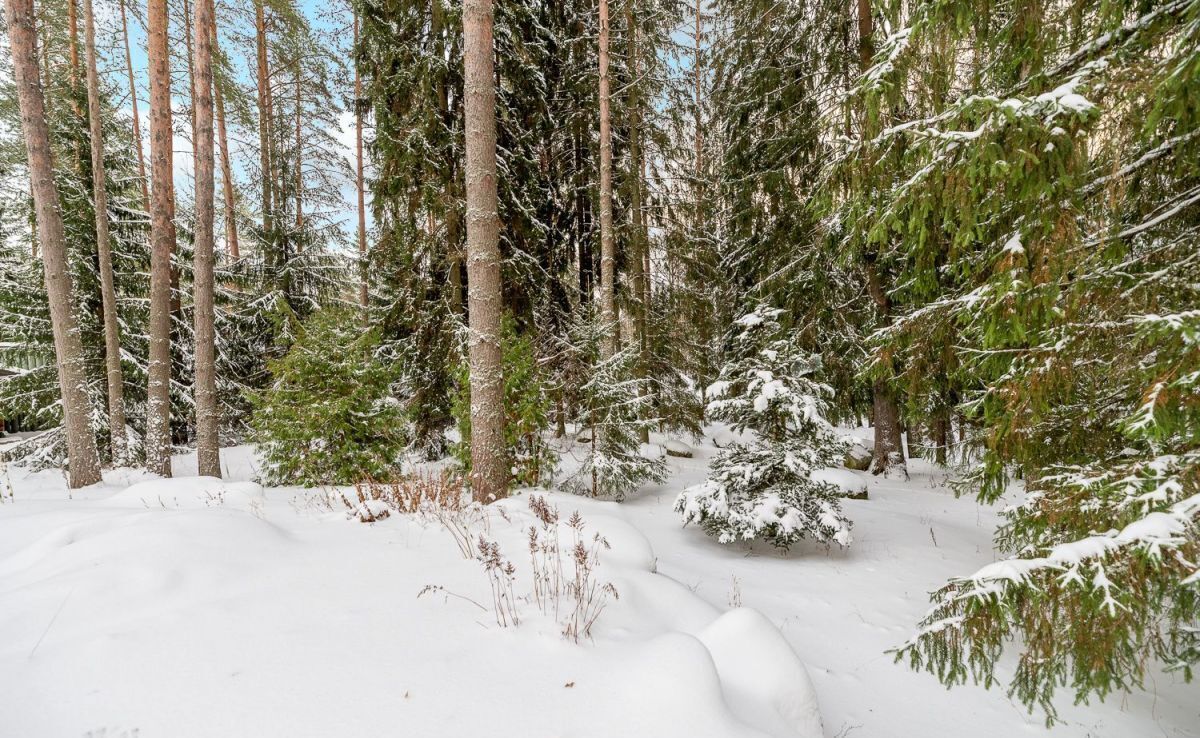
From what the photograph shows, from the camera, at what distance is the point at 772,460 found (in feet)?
17.9

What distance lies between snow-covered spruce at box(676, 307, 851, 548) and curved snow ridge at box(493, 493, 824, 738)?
6.96ft

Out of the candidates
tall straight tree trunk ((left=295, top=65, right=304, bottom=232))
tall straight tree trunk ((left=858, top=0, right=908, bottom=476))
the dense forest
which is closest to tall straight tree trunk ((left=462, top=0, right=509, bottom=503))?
the dense forest

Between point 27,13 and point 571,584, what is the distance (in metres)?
9.04

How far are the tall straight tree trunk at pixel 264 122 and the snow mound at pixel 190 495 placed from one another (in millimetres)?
9406

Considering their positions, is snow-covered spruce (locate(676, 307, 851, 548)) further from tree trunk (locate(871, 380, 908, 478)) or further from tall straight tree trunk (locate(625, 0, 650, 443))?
tree trunk (locate(871, 380, 908, 478))

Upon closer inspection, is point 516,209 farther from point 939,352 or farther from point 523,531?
point 939,352

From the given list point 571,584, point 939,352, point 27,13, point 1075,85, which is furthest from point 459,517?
point 27,13

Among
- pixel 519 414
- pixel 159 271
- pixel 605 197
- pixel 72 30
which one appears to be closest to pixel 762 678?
pixel 519 414

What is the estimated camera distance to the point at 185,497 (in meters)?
4.72

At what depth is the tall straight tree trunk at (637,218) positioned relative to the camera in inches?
362

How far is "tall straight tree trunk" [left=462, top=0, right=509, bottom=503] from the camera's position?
4910mm

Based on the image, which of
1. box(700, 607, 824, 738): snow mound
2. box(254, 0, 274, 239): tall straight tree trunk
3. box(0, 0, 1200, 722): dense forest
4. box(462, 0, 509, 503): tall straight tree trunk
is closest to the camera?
box(700, 607, 824, 738): snow mound

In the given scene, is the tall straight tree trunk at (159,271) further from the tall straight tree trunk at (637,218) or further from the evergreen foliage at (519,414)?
the tall straight tree trunk at (637,218)

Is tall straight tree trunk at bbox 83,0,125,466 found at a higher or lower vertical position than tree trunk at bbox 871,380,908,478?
higher
